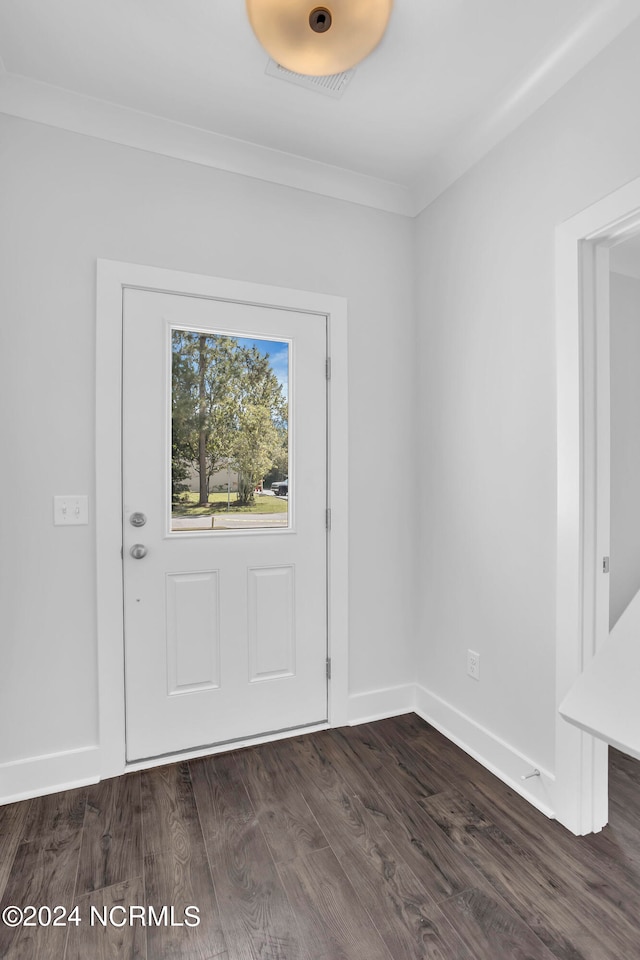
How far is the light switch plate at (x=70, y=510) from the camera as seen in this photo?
1.94 m

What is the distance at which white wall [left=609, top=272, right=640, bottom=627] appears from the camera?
3037mm

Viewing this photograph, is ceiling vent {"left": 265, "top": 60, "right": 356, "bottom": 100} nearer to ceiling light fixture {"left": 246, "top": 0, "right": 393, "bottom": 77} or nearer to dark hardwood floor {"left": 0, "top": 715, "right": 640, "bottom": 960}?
ceiling light fixture {"left": 246, "top": 0, "right": 393, "bottom": 77}

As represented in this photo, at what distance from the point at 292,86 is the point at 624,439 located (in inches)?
102

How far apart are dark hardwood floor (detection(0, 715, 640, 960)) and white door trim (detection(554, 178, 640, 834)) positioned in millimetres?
191

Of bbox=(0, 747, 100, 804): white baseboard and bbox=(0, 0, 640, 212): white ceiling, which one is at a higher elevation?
bbox=(0, 0, 640, 212): white ceiling

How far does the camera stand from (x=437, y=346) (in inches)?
96.3

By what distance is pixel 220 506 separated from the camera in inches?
87.4

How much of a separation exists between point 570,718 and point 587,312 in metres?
1.52

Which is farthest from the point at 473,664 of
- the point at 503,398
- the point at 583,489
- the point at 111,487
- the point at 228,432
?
the point at 111,487

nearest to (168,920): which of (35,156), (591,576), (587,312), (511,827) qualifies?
(511,827)

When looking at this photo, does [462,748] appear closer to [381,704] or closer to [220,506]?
[381,704]

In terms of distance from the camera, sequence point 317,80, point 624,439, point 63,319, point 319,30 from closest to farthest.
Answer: point 319,30, point 317,80, point 63,319, point 624,439

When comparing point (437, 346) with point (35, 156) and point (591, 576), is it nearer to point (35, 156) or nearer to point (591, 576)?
point (591, 576)

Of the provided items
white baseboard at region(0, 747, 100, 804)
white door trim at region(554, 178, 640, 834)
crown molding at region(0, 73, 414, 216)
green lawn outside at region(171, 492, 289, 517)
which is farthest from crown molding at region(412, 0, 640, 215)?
white baseboard at region(0, 747, 100, 804)
